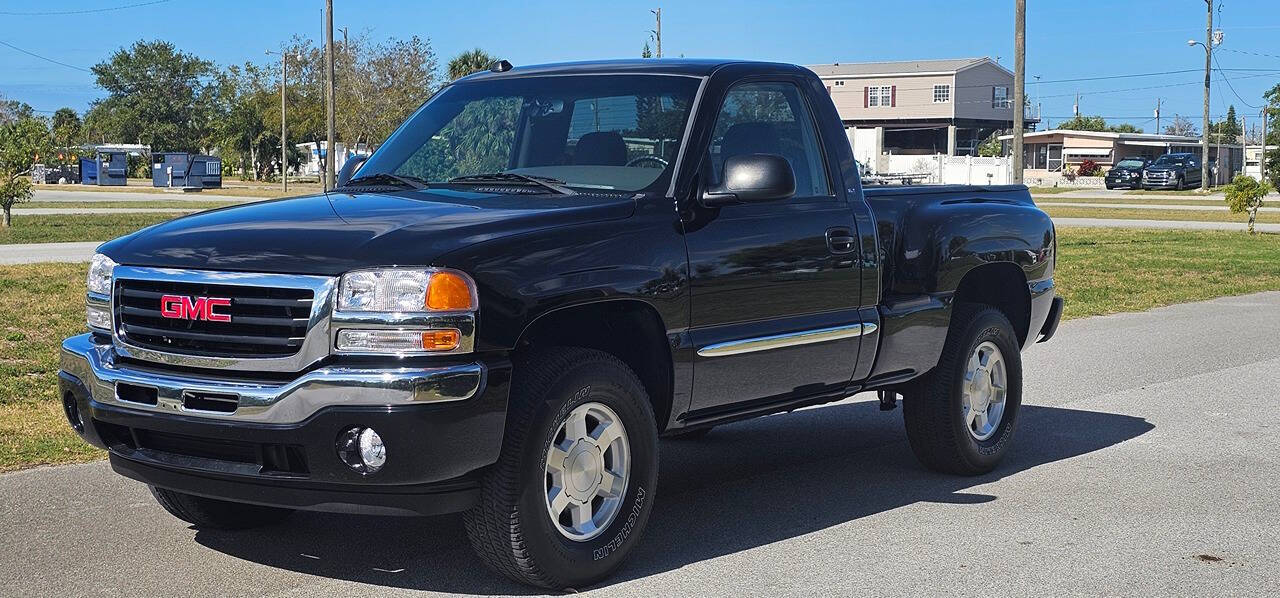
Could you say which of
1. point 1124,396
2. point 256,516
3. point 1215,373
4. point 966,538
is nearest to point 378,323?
point 256,516

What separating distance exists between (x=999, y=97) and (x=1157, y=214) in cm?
4912

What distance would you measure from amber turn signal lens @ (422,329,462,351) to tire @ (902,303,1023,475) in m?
3.15

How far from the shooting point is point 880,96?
88.1m

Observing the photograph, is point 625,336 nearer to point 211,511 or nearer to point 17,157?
point 211,511

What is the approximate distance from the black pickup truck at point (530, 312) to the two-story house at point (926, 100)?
7924 cm

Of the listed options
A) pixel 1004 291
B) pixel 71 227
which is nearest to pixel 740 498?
pixel 1004 291

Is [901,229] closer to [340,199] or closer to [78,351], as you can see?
[340,199]

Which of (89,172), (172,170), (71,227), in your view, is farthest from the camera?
(89,172)

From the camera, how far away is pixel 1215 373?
10703mm

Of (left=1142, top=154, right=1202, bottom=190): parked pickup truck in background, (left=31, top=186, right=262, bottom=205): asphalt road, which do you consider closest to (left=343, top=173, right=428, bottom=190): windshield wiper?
(left=31, top=186, right=262, bottom=205): asphalt road

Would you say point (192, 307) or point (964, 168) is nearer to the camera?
point (192, 307)

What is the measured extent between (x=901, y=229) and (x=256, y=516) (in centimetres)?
306

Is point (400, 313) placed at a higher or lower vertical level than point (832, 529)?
higher

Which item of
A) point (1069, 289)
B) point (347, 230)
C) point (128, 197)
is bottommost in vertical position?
point (1069, 289)
